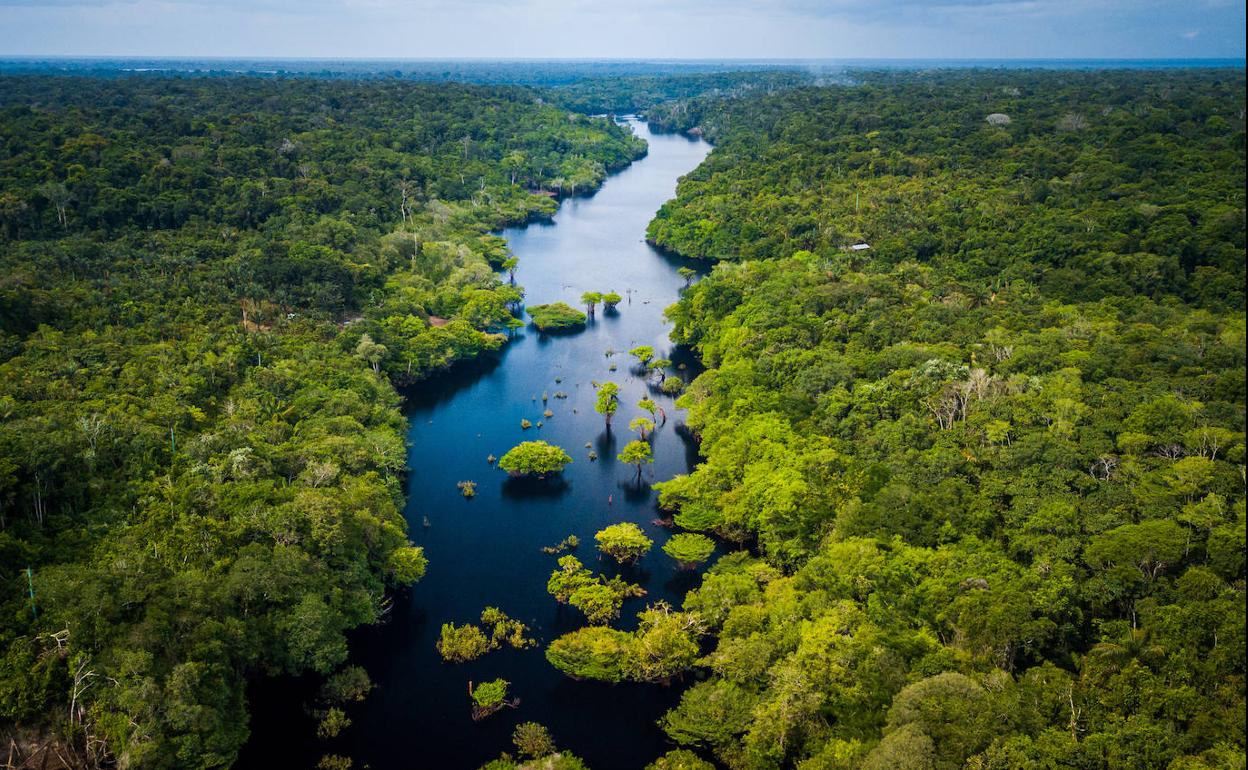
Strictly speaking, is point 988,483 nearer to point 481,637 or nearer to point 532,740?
point 532,740

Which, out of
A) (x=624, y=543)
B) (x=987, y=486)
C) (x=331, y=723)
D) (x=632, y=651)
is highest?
(x=987, y=486)

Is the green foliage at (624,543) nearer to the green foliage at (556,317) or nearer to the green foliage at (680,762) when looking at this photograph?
the green foliage at (680,762)

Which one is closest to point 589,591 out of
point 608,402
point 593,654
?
point 593,654

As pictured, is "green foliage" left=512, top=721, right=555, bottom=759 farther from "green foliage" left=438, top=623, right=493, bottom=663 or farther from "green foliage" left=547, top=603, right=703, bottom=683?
"green foliage" left=438, top=623, right=493, bottom=663

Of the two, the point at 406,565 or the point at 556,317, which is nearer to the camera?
the point at 406,565

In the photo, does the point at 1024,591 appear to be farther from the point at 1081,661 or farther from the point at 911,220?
the point at 911,220

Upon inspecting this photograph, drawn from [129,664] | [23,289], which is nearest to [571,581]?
[129,664]

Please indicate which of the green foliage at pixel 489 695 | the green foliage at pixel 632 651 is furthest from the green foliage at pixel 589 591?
the green foliage at pixel 489 695
